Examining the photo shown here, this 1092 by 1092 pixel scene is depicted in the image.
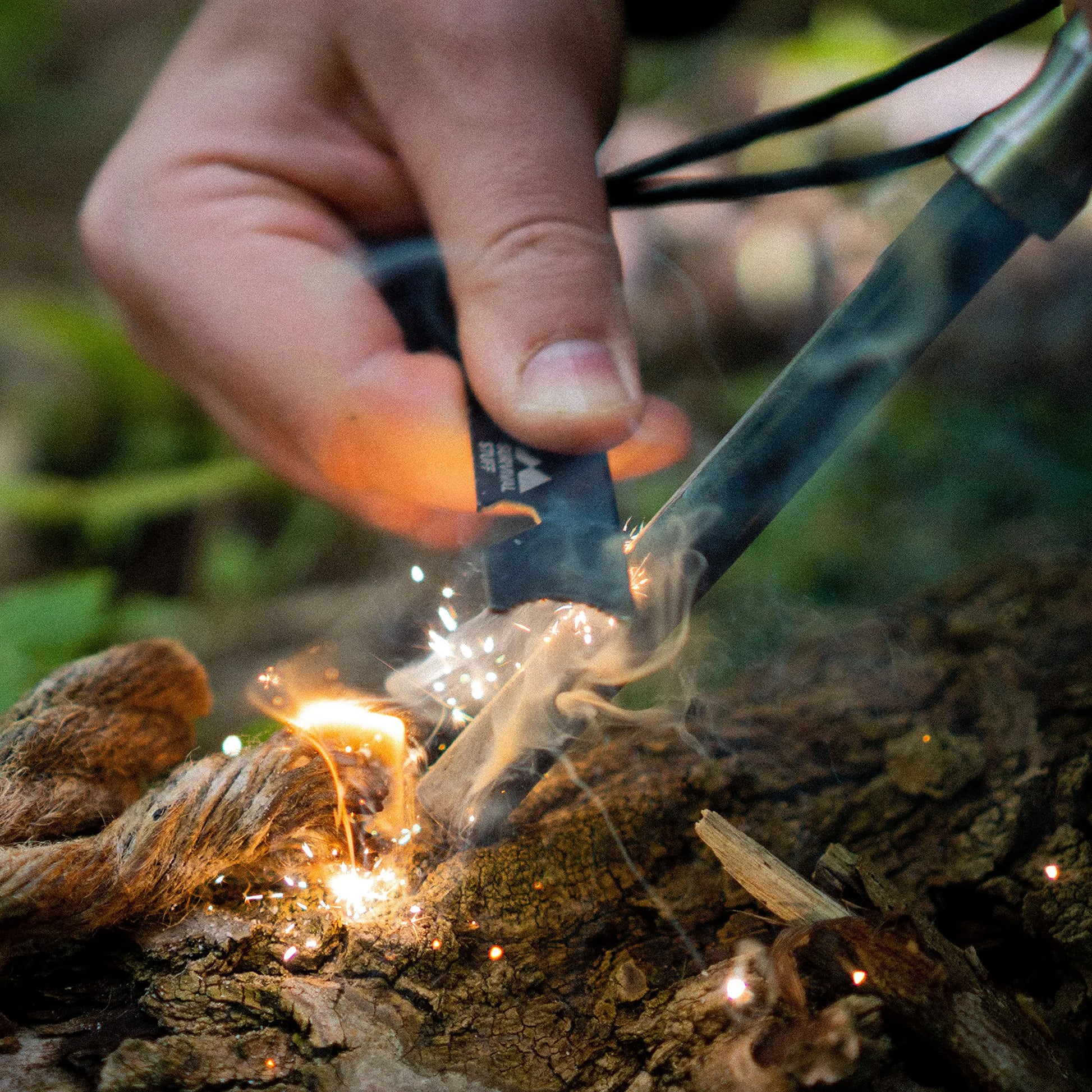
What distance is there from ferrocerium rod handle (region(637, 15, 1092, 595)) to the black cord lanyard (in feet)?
0.65

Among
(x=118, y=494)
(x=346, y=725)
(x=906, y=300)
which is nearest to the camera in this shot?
(x=906, y=300)

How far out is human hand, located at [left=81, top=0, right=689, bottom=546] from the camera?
175cm

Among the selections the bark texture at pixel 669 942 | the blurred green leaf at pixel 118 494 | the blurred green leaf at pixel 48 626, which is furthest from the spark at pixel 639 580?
the blurred green leaf at pixel 118 494

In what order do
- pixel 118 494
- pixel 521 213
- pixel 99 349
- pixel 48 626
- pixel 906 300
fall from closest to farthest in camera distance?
pixel 906 300 < pixel 521 213 < pixel 48 626 < pixel 118 494 < pixel 99 349

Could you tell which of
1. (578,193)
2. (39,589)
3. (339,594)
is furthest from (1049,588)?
(39,589)

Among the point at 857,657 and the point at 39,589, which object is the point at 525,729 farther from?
the point at 39,589

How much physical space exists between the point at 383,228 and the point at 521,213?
0.78 meters

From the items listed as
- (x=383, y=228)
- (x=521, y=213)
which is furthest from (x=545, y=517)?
(x=383, y=228)

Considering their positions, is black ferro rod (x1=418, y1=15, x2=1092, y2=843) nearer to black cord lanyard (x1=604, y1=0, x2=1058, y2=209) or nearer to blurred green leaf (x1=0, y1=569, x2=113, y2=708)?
black cord lanyard (x1=604, y1=0, x2=1058, y2=209)

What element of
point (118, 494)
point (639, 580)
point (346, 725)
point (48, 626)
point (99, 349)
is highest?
point (639, 580)

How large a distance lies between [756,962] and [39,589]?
2358 mm

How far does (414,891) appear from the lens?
1381 mm

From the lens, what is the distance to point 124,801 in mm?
1488

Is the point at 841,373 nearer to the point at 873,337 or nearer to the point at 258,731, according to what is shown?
the point at 873,337
